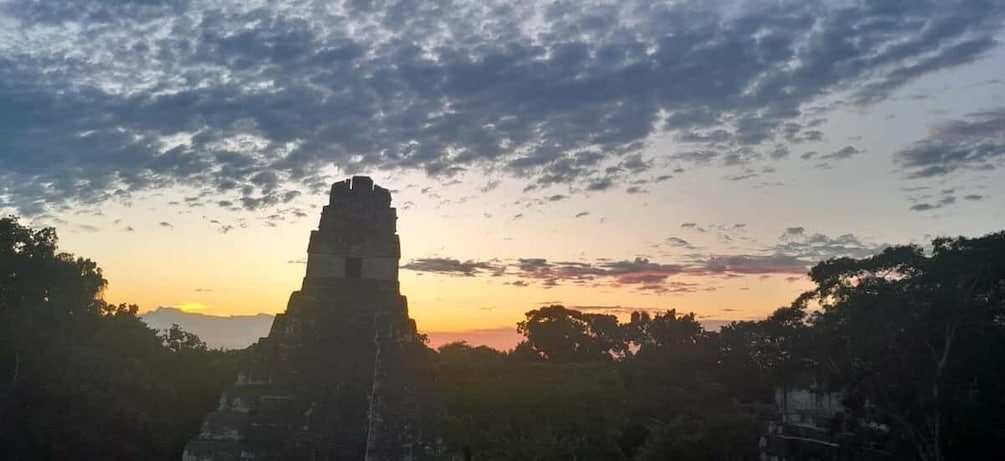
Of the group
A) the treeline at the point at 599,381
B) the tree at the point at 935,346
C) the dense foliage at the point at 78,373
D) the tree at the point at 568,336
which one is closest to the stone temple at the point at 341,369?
the treeline at the point at 599,381

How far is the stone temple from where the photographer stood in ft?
48.8

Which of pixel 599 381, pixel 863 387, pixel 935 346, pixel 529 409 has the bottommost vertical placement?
pixel 529 409

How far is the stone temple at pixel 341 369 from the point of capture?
48.8ft

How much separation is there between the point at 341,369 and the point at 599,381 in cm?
1751

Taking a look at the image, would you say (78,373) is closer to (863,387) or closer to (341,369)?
(341,369)

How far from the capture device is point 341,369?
15.9 meters

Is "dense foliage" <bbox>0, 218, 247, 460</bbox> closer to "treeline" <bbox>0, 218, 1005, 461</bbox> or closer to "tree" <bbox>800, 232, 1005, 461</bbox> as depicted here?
"treeline" <bbox>0, 218, 1005, 461</bbox>

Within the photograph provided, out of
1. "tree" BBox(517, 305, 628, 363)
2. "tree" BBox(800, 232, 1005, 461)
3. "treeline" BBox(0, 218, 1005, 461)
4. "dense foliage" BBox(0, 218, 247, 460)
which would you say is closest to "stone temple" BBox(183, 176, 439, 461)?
"treeline" BBox(0, 218, 1005, 461)

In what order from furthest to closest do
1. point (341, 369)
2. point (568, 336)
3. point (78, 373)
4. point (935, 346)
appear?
point (568, 336) → point (78, 373) → point (935, 346) → point (341, 369)

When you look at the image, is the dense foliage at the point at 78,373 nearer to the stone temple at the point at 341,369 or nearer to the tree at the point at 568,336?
the stone temple at the point at 341,369

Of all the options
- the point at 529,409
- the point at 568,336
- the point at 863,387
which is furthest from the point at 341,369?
the point at 568,336

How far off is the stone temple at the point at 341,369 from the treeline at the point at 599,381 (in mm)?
1269

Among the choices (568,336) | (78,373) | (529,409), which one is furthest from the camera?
(568,336)

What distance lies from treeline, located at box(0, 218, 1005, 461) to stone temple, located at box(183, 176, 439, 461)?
1.27 meters
